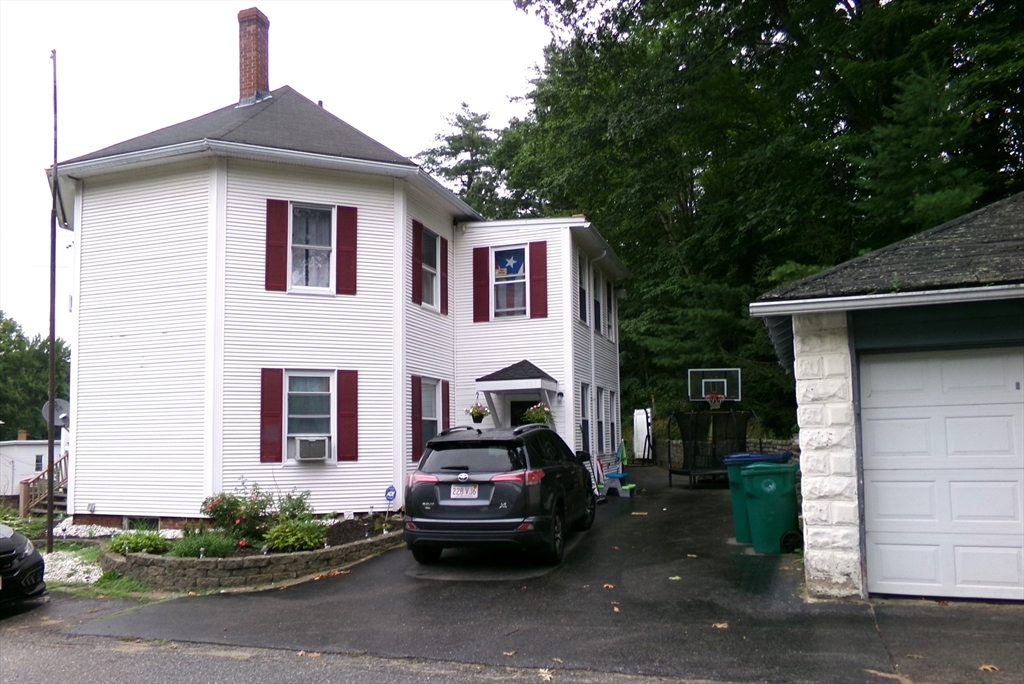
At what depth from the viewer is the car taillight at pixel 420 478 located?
9.67m

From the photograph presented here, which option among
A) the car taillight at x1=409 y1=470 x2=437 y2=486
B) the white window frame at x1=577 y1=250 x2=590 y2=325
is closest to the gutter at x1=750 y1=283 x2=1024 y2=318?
the car taillight at x1=409 y1=470 x2=437 y2=486

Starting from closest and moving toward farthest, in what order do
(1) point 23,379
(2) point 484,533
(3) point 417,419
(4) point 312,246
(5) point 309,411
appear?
(2) point 484,533
(5) point 309,411
(4) point 312,246
(3) point 417,419
(1) point 23,379

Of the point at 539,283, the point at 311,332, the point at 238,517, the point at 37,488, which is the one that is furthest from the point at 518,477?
the point at 37,488

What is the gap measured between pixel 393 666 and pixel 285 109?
1308cm

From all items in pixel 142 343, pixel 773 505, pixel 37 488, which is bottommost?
pixel 37 488

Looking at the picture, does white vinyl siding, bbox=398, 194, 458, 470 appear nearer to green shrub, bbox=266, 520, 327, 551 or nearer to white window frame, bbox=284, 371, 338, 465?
white window frame, bbox=284, 371, 338, 465

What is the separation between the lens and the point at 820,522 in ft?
25.6

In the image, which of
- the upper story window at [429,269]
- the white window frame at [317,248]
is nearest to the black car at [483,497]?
the white window frame at [317,248]

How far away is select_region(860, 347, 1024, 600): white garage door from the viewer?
290 inches

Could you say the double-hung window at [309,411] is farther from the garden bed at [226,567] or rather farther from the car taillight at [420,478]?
the car taillight at [420,478]

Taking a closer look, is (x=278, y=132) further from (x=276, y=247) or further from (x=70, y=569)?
(x=70, y=569)

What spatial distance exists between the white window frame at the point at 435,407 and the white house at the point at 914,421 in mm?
8776

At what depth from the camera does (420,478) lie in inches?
Answer: 384

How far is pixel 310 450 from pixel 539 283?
6.01 m
